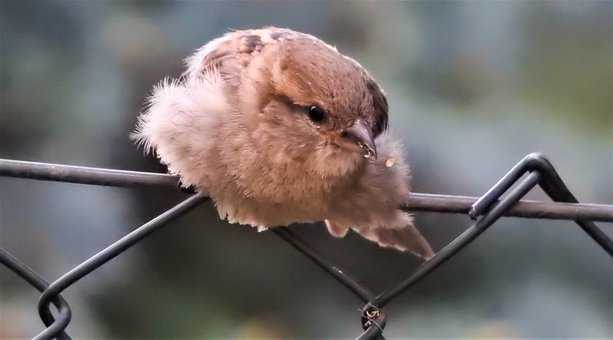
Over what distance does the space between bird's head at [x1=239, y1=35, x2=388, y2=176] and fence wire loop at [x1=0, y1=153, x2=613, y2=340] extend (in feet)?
0.88

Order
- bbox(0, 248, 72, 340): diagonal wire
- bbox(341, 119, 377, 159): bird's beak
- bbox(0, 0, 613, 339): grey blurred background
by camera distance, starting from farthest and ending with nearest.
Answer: bbox(0, 0, 613, 339): grey blurred background, bbox(341, 119, 377, 159): bird's beak, bbox(0, 248, 72, 340): diagonal wire

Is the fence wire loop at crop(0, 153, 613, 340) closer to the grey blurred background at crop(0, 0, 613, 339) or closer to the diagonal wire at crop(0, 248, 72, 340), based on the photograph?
the diagonal wire at crop(0, 248, 72, 340)

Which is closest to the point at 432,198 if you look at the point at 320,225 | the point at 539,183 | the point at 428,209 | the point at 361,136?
the point at 428,209

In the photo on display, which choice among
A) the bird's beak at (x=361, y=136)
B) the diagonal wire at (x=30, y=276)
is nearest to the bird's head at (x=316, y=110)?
the bird's beak at (x=361, y=136)

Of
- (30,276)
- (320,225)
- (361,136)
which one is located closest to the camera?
(30,276)

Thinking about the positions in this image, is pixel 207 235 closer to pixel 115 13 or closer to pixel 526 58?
pixel 115 13

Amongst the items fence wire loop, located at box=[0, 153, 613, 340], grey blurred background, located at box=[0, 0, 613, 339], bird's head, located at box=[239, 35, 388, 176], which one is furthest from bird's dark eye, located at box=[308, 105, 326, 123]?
grey blurred background, located at box=[0, 0, 613, 339]

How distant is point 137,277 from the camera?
1.65m

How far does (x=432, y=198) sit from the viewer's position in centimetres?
87

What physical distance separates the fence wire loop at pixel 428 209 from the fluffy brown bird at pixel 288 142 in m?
0.26

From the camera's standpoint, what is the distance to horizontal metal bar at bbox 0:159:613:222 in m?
0.80

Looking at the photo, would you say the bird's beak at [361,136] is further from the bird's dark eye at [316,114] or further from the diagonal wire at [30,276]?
the diagonal wire at [30,276]

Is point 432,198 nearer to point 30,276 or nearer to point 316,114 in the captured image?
point 316,114

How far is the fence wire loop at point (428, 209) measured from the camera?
0.81 meters
